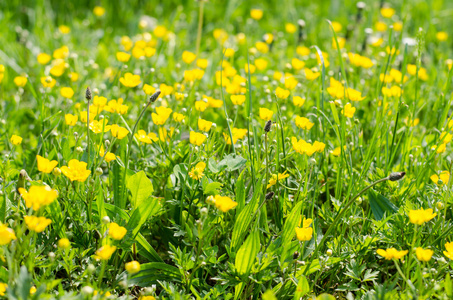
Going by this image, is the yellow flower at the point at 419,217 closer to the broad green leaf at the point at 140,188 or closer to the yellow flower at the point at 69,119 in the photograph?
the broad green leaf at the point at 140,188

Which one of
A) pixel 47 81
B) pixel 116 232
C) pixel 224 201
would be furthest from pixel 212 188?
pixel 47 81

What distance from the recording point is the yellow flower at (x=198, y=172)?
2.02m

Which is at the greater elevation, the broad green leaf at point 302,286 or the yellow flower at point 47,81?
the yellow flower at point 47,81

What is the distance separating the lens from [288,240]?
1.95 metres

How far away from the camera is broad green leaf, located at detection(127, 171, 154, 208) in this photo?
2029 millimetres

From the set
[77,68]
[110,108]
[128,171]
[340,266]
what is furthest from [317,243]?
[77,68]

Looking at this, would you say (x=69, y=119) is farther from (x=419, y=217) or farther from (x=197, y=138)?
(x=419, y=217)

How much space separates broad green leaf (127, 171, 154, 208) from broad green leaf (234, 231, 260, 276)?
0.49 m

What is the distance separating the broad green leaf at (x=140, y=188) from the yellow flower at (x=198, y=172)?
0.60 ft

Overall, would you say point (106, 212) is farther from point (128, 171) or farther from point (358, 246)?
point (358, 246)

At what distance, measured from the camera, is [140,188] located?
2.04 meters

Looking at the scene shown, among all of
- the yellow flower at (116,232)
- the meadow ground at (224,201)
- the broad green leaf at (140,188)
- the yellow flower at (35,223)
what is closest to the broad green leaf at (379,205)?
the meadow ground at (224,201)

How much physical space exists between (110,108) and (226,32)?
246 centimetres

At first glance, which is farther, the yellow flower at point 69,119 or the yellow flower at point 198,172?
the yellow flower at point 69,119
